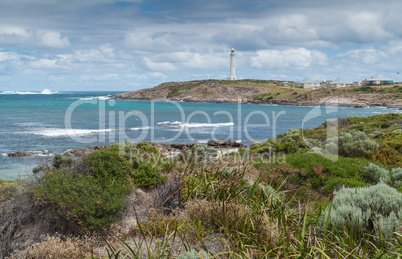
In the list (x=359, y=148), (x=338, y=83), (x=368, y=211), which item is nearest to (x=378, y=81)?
(x=338, y=83)

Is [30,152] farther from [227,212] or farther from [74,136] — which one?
[227,212]

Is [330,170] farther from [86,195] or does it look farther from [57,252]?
[57,252]

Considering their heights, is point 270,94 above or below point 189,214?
above

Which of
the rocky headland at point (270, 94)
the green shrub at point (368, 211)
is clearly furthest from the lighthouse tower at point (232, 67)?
the green shrub at point (368, 211)

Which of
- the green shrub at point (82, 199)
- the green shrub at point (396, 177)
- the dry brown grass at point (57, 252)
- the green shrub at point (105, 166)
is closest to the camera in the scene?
the dry brown grass at point (57, 252)

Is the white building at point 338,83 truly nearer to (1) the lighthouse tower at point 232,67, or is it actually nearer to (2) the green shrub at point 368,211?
(1) the lighthouse tower at point 232,67

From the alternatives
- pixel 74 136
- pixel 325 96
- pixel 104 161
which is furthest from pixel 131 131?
pixel 325 96

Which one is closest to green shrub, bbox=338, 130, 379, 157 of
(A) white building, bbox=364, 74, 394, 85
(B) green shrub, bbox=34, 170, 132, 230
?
(B) green shrub, bbox=34, 170, 132, 230

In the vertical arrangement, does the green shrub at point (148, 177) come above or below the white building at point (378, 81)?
below

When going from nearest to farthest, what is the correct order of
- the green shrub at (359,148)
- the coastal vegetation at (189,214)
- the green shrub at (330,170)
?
the coastal vegetation at (189,214) < the green shrub at (330,170) < the green shrub at (359,148)
